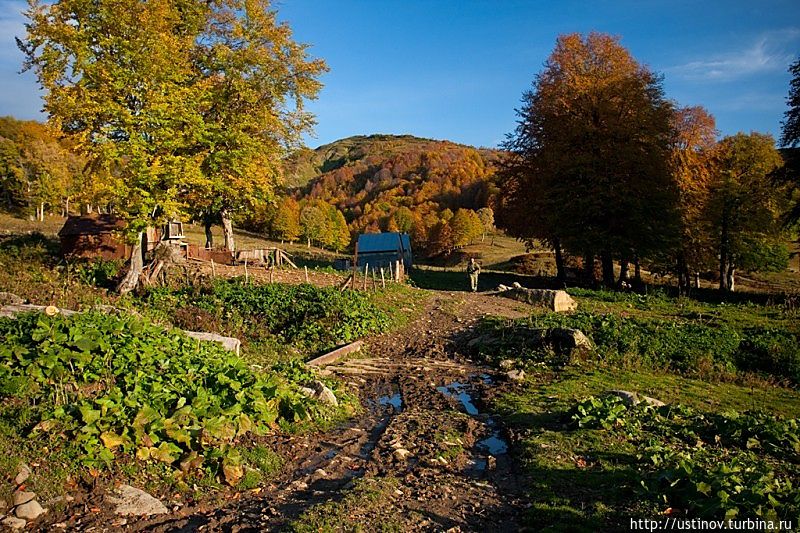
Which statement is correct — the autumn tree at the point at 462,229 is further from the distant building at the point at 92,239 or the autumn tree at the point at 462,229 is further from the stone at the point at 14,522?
the stone at the point at 14,522

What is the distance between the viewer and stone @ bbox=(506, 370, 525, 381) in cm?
1236

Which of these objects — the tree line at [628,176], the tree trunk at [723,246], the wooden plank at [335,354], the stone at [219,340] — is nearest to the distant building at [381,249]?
the tree line at [628,176]

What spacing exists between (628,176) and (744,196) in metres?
10.1

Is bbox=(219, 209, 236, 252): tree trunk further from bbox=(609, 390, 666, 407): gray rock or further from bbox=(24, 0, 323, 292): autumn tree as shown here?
bbox=(609, 390, 666, 407): gray rock

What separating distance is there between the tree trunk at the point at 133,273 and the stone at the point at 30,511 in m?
14.0

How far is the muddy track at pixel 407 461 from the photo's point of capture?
5.56 meters

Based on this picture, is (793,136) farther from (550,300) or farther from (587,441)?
(587,441)

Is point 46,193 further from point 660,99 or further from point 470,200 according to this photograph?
point 470,200

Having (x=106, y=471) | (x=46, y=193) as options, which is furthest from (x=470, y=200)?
(x=106, y=471)

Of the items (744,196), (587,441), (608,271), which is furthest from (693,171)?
(587,441)

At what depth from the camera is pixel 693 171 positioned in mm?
32688

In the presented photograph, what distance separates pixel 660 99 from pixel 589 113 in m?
4.12

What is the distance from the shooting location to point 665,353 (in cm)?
1445

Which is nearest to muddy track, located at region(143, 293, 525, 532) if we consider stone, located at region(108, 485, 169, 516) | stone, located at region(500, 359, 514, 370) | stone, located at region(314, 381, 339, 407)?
stone, located at region(108, 485, 169, 516)
